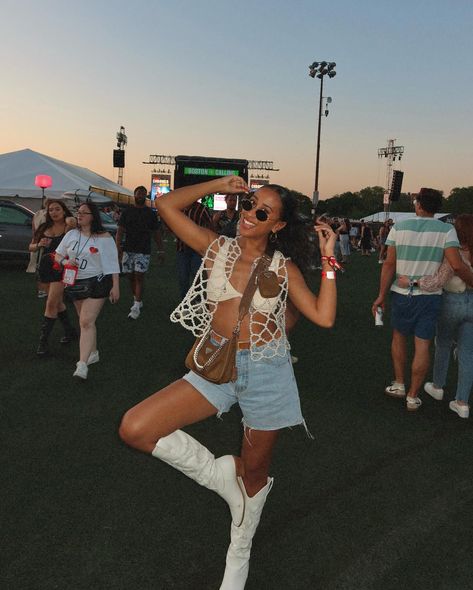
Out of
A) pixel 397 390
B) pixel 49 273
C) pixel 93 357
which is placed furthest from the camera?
pixel 49 273

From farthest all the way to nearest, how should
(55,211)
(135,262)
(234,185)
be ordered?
(135,262), (55,211), (234,185)

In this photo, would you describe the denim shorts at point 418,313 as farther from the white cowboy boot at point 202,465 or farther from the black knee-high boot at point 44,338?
the black knee-high boot at point 44,338

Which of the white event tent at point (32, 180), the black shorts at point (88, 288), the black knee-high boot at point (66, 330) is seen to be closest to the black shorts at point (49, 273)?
the black shorts at point (88, 288)

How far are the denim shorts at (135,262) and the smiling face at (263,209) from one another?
21.9 feet

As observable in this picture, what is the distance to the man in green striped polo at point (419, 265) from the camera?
459cm

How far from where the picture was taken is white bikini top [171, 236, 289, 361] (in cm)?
234

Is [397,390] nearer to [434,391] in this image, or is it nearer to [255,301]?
[434,391]

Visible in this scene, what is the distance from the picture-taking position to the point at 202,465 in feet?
7.71

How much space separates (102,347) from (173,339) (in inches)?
38.7

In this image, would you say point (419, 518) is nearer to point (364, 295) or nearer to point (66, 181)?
point (364, 295)

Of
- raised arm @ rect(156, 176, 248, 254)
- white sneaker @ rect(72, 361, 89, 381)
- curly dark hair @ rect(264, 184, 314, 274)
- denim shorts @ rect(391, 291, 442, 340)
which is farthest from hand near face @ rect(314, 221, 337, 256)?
white sneaker @ rect(72, 361, 89, 381)

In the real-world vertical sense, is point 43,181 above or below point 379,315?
above

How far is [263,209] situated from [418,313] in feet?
9.19

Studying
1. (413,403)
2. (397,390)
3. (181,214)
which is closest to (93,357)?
(397,390)
